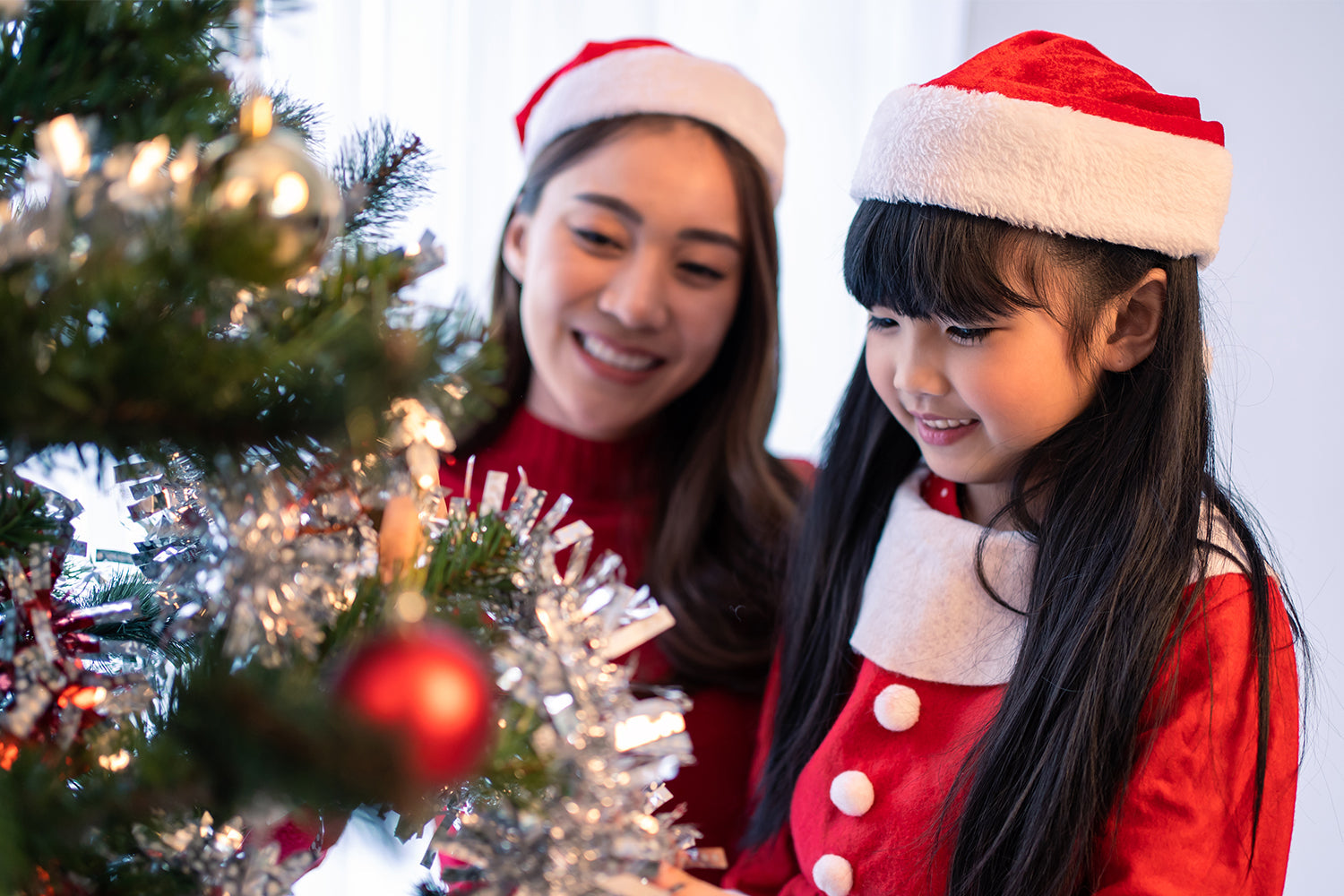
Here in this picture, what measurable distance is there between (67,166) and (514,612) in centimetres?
29

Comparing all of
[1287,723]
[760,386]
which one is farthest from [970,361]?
[760,386]

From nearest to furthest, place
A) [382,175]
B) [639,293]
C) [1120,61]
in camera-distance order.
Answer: [382,175], [639,293], [1120,61]

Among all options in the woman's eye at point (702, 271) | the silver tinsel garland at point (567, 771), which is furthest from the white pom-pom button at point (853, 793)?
the woman's eye at point (702, 271)

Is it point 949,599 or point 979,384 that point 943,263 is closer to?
point 979,384

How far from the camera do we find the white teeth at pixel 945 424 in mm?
828

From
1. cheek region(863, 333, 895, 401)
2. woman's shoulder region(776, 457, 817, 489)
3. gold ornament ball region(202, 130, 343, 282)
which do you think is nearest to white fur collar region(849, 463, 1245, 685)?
cheek region(863, 333, 895, 401)

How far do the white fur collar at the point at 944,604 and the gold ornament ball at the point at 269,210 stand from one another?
25.4 inches

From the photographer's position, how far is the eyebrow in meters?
1.09

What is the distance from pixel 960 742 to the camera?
0.81 metres

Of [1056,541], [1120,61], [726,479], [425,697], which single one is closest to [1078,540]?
[1056,541]

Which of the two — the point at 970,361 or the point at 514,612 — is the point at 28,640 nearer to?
the point at 514,612

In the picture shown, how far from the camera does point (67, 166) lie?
32cm

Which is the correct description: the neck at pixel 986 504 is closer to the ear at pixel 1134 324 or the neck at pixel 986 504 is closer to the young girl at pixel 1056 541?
the young girl at pixel 1056 541

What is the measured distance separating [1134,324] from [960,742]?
377mm
